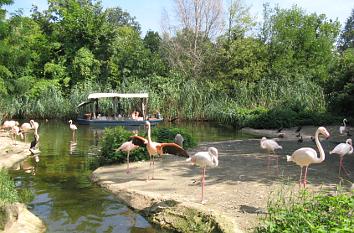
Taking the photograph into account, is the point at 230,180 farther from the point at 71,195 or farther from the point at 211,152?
the point at 71,195

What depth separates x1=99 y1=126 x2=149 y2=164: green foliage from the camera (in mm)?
12570

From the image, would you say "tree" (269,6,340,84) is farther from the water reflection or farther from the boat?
the water reflection

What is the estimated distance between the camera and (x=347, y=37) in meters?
76.7

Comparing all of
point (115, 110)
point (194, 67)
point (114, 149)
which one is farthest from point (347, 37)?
point (114, 149)

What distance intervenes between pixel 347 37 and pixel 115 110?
60126mm

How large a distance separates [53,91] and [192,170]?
22754 mm

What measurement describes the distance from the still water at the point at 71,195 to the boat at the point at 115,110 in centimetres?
860

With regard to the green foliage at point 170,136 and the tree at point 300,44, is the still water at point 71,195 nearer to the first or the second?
the green foliage at point 170,136

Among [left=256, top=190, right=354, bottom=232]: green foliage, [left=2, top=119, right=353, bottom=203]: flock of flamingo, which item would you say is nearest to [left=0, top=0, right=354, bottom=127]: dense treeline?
[left=2, top=119, right=353, bottom=203]: flock of flamingo

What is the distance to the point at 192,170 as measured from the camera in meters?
11.2

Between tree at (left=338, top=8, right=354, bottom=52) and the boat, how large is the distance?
5228 centimetres

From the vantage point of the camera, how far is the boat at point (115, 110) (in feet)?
87.8

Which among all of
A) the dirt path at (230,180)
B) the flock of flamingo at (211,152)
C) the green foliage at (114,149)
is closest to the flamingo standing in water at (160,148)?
Result: the flock of flamingo at (211,152)

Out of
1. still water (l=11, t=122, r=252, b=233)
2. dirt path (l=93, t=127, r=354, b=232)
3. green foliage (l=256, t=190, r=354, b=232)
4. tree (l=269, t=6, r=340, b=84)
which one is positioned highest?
tree (l=269, t=6, r=340, b=84)
